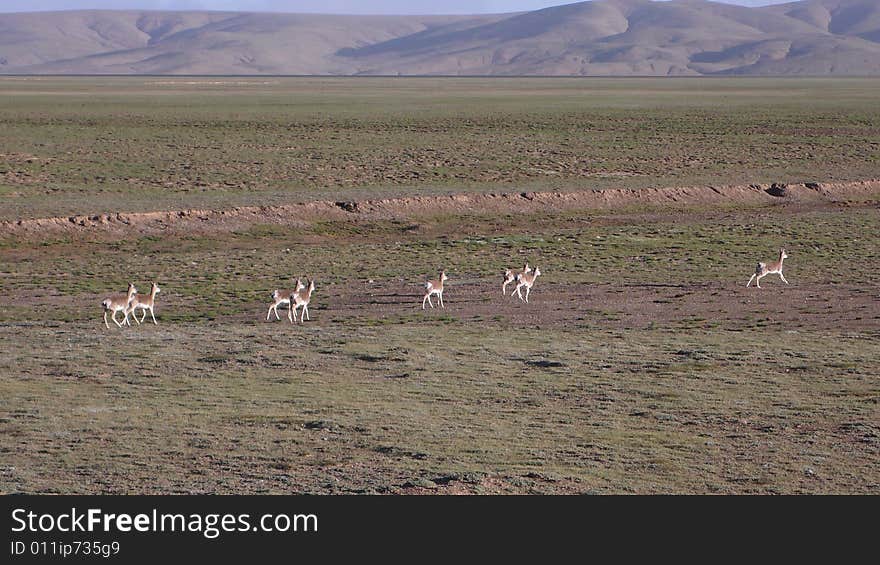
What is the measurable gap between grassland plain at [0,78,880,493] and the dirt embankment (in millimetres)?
628

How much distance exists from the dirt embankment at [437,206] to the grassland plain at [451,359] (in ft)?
2.06

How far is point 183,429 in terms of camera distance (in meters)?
13.9

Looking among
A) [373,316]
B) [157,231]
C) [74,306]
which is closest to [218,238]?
[157,231]

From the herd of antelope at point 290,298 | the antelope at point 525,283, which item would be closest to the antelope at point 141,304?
the herd of antelope at point 290,298

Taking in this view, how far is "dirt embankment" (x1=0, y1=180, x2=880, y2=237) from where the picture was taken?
3522cm

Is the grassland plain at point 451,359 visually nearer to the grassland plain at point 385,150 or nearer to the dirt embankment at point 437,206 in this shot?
the dirt embankment at point 437,206

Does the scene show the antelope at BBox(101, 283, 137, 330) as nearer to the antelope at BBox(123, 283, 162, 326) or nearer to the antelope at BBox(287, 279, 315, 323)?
the antelope at BBox(123, 283, 162, 326)

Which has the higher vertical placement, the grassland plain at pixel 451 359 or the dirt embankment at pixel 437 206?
the dirt embankment at pixel 437 206

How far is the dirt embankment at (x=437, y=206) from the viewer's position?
35219mm

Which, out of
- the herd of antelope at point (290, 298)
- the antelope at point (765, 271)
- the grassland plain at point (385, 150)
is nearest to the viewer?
the herd of antelope at point (290, 298)

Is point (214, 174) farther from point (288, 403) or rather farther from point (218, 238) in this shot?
point (288, 403)

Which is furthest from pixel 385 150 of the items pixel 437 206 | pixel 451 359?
pixel 451 359

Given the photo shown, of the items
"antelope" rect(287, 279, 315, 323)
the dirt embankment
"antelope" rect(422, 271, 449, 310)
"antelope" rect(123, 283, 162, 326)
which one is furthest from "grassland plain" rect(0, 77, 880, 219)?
"antelope" rect(422, 271, 449, 310)

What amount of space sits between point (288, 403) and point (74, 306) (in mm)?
10488
